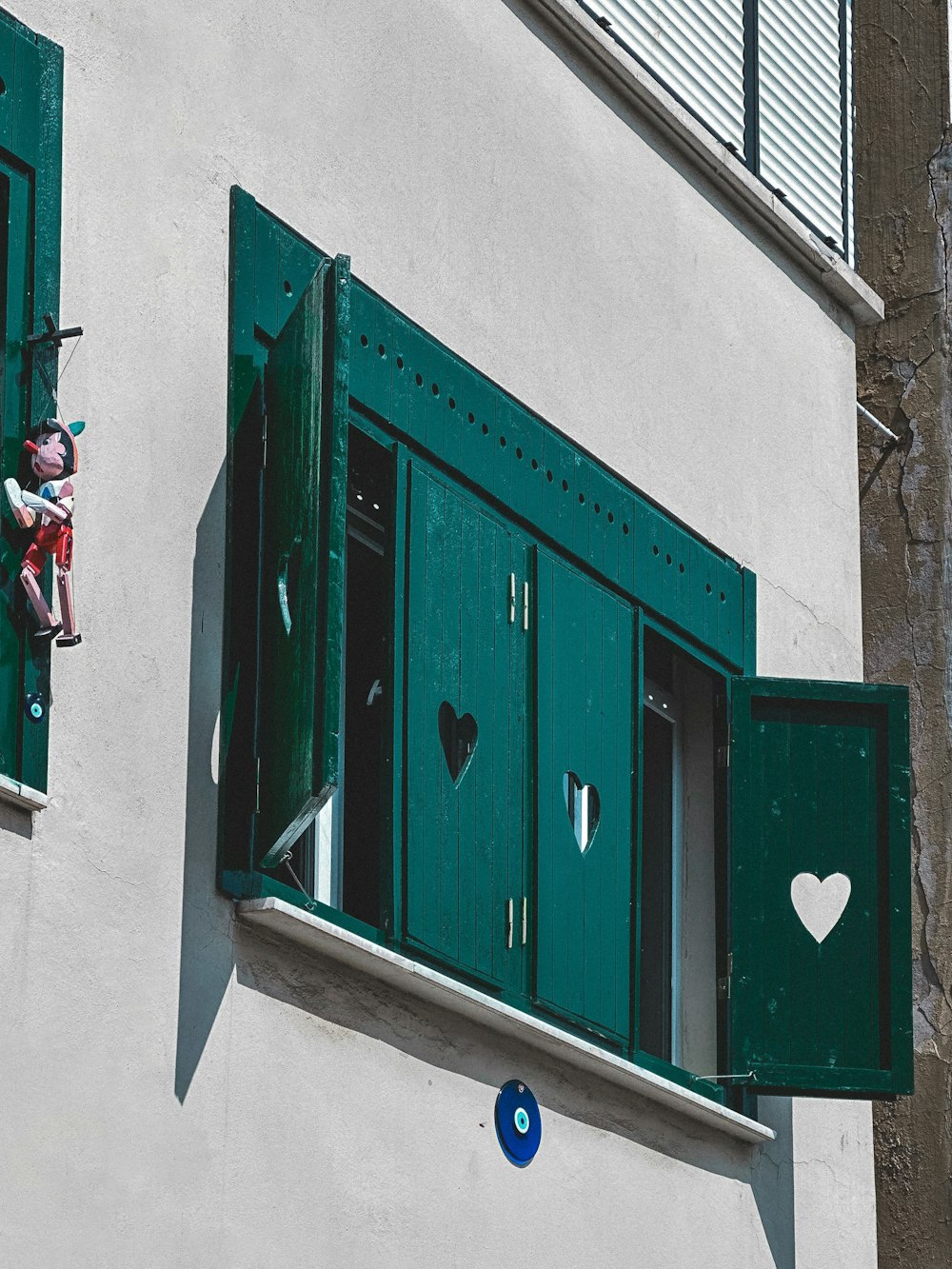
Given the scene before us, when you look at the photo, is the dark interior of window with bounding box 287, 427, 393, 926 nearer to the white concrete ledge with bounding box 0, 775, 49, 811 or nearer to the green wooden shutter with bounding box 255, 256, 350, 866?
the green wooden shutter with bounding box 255, 256, 350, 866

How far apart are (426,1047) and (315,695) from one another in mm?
1190

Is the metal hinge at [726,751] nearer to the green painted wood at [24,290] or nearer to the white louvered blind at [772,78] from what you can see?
the white louvered blind at [772,78]

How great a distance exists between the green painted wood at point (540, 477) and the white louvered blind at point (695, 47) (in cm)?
153

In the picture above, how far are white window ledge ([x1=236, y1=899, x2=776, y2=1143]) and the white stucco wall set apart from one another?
6 cm

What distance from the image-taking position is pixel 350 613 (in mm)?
7258

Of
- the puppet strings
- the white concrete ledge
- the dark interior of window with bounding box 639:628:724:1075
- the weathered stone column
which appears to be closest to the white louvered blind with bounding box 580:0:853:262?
the weathered stone column

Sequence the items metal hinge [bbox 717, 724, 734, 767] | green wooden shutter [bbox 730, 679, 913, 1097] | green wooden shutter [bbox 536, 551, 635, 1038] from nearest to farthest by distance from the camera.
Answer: green wooden shutter [bbox 536, 551, 635, 1038] < green wooden shutter [bbox 730, 679, 913, 1097] < metal hinge [bbox 717, 724, 734, 767]

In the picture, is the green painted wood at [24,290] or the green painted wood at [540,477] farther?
the green painted wood at [540,477]

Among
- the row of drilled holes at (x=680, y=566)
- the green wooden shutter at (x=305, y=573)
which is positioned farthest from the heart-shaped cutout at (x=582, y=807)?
the green wooden shutter at (x=305, y=573)

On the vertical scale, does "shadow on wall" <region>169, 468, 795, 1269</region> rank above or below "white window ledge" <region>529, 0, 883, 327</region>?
below

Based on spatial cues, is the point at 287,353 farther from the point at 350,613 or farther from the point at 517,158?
the point at 517,158

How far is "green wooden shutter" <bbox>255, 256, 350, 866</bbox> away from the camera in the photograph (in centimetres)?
602

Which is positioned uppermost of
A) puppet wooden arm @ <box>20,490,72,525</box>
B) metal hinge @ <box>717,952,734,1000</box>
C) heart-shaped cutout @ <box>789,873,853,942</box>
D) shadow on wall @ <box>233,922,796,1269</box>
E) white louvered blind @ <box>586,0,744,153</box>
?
white louvered blind @ <box>586,0,744,153</box>

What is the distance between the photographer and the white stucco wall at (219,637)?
577cm
